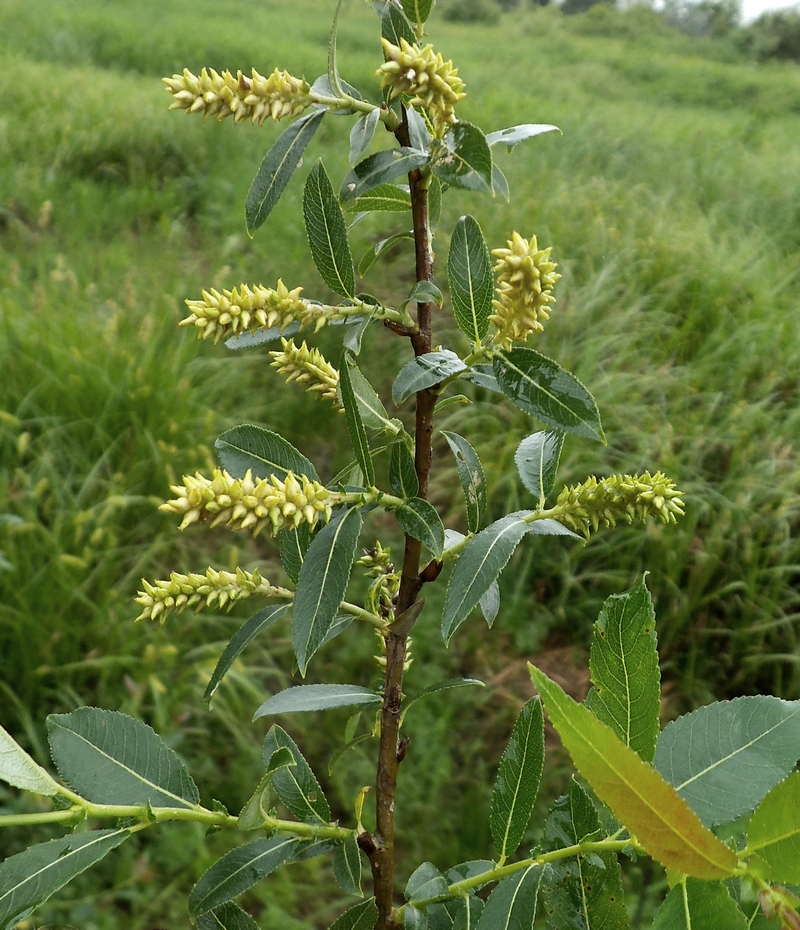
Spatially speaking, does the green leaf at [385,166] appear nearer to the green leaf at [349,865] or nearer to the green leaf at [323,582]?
the green leaf at [323,582]

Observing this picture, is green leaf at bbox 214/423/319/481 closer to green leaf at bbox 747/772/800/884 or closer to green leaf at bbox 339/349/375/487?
green leaf at bbox 339/349/375/487

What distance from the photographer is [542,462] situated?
57 centimetres

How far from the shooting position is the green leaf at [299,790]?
1.94ft

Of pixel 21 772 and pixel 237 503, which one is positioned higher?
pixel 237 503

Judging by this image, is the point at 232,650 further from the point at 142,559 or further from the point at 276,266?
the point at 276,266

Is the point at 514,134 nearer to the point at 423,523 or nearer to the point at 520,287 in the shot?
the point at 520,287

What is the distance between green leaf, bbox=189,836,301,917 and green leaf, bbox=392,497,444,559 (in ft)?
0.84

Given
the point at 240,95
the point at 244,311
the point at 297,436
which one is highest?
the point at 240,95

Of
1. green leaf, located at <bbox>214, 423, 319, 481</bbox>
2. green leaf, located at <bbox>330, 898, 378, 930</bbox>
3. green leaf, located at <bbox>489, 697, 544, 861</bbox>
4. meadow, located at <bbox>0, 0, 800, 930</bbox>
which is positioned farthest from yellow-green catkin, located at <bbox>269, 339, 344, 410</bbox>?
meadow, located at <bbox>0, 0, 800, 930</bbox>

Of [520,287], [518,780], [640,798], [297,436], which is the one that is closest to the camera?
[640,798]

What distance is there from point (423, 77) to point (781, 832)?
41cm

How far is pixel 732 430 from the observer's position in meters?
2.42

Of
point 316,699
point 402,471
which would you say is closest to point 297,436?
point 316,699

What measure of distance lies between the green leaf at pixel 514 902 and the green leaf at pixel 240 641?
22cm
